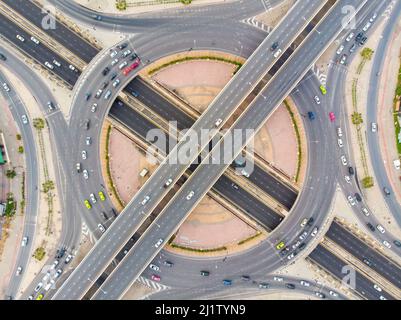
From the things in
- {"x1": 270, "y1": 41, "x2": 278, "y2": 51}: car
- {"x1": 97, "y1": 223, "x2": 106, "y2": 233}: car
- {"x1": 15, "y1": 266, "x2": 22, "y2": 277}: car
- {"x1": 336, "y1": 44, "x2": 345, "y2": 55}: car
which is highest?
{"x1": 336, "y1": 44, "x2": 345, "y2": 55}: car

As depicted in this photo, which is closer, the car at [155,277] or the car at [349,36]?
the car at [155,277]

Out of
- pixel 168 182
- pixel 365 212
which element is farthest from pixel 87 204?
pixel 365 212

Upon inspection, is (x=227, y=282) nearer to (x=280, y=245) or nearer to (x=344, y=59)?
(x=280, y=245)

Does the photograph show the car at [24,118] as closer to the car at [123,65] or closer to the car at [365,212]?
the car at [123,65]

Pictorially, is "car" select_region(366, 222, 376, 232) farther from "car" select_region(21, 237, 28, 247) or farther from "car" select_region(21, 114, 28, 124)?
"car" select_region(21, 114, 28, 124)

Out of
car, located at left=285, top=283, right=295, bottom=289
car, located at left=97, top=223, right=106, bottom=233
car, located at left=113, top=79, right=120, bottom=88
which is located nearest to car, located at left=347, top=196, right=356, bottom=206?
car, located at left=285, top=283, right=295, bottom=289

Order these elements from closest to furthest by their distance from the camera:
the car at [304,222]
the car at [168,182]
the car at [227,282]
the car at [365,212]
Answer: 1. the car at [168,182]
2. the car at [227,282]
3. the car at [304,222]
4. the car at [365,212]

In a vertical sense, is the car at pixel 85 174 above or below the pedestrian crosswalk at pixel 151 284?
above

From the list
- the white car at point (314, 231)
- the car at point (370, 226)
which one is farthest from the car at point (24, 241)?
the car at point (370, 226)
